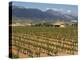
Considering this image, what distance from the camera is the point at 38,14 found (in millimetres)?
2404

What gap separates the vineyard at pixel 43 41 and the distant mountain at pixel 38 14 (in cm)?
13

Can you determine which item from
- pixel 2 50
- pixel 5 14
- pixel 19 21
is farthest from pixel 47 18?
pixel 2 50

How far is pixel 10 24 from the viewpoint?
7.43ft

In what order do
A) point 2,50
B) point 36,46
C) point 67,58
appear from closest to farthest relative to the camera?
point 2,50 < point 36,46 < point 67,58

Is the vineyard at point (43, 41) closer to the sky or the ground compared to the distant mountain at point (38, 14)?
closer to the ground

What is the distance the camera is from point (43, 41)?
8.00 feet

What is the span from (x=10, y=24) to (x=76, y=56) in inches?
39.0

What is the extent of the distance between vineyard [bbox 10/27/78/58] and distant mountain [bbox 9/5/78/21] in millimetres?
134

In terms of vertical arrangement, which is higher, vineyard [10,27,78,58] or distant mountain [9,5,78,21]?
distant mountain [9,5,78,21]

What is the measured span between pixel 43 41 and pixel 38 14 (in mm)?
344

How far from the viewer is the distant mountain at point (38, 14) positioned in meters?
2.29

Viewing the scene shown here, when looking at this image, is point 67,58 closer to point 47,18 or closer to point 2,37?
point 47,18

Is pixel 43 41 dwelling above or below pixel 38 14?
below

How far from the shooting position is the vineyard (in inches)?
90.5
